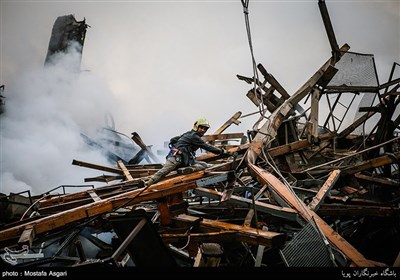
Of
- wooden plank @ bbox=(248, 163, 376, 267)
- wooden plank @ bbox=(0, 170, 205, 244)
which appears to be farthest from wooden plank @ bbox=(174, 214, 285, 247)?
wooden plank @ bbox=(0, 170, 205, 244)

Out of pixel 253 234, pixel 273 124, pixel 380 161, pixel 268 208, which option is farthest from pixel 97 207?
pixel 380 161

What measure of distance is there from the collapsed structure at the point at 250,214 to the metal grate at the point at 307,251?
10 millimetres

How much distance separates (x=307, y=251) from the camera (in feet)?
8.73

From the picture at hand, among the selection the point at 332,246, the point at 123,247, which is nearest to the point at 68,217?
the point at 123,247

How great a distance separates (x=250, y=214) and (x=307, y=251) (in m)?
1.31

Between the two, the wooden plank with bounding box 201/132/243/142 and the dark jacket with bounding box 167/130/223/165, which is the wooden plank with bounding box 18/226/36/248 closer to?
the dark jacket with bounding box 167/130/223/165

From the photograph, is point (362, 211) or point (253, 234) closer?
point (253, 234)

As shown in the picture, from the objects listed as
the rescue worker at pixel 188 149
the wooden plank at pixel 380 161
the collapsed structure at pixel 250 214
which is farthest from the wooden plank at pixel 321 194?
the rescue worker at pixel 188 149

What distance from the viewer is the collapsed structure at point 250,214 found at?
307 cm

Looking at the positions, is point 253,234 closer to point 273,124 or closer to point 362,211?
point 362,211

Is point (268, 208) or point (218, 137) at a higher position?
point (218, 137)

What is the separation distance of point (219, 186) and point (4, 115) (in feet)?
56.0

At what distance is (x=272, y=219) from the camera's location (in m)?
4.85

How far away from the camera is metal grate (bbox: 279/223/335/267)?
102 inches
